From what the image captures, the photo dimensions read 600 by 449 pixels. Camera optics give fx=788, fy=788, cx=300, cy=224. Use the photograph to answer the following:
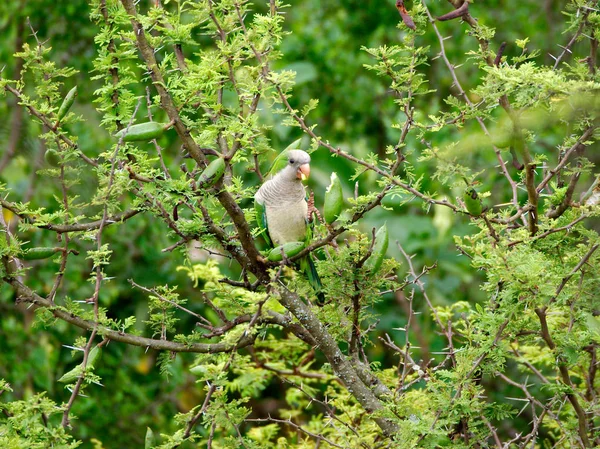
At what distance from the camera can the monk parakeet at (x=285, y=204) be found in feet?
8.54

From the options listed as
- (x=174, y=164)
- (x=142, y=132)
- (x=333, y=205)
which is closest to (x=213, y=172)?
(x=142, y=132)

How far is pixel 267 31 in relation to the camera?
1953 millimetres

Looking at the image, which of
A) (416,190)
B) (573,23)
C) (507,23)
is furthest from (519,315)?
(507,23)

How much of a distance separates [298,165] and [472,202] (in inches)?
35.6

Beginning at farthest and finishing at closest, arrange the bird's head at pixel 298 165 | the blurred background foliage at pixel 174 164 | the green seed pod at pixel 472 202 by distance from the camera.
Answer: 1. the blurred background foliage at pixel 174 164
2. the bird's head at pixel 298 165
3. the green seed pod at pixel 472 202

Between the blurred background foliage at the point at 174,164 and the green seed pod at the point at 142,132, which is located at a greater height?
the green seed pod at the point at 142,132

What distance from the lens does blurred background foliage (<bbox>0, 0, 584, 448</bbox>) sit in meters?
4.43

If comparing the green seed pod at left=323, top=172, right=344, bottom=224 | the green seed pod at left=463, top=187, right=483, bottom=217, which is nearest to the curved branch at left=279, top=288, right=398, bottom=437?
the green seed pod at left=323, top=172, right=344, bottom=224

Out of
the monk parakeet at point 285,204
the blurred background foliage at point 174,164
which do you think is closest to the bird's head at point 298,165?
the monk parakeet at point 285,204

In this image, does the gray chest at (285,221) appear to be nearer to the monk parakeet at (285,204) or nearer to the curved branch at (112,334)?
the monk parakeet at (285,204)

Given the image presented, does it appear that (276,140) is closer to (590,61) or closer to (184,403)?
(184,403)

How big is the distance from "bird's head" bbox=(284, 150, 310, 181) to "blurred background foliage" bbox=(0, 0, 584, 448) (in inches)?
63.5

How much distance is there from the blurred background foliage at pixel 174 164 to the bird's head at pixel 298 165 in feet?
5.29

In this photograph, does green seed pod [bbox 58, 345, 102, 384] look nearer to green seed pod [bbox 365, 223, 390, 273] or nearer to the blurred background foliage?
green seed pod [bbox 365, 223, 390, 273]
